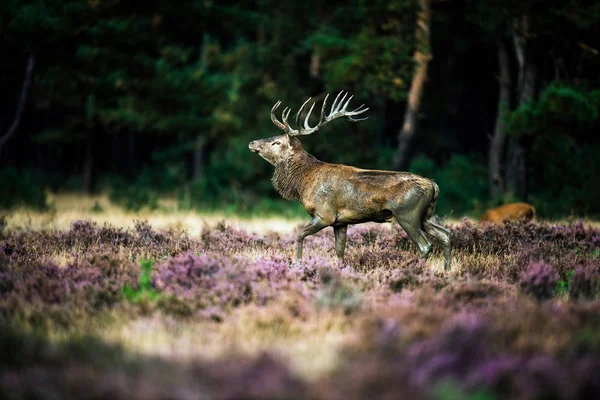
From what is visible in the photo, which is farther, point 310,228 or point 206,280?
point 310,228

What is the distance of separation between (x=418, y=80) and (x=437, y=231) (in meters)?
Result: 10.3

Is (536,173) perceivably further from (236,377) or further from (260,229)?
(236,377)

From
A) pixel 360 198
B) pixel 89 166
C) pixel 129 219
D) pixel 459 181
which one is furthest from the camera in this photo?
pixel 459 181

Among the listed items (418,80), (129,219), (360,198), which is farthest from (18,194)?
(360,198)

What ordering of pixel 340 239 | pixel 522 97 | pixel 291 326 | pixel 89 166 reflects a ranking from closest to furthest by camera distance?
pixel 291 326, pixel 340 239, pixel 522 97, pixel 89 166

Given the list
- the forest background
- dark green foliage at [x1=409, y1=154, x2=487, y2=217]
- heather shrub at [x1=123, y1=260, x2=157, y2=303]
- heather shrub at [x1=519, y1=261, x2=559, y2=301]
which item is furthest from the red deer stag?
heather shrub at [x1=123, y1=260, x2=157, y2=303]

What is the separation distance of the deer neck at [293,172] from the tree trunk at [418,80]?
931cm

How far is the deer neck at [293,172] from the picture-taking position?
8.26 m

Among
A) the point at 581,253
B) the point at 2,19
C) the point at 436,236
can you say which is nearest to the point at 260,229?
the point at 436,236

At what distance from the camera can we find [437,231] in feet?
26.0

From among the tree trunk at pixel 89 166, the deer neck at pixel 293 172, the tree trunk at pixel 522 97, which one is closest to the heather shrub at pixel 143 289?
the deer neck at pixel 293 172

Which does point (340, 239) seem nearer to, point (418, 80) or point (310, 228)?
point (310, 228)

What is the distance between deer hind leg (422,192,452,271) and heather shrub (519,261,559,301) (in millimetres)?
1543

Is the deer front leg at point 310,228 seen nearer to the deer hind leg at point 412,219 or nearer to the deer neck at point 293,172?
the deer neck at point 293,172
